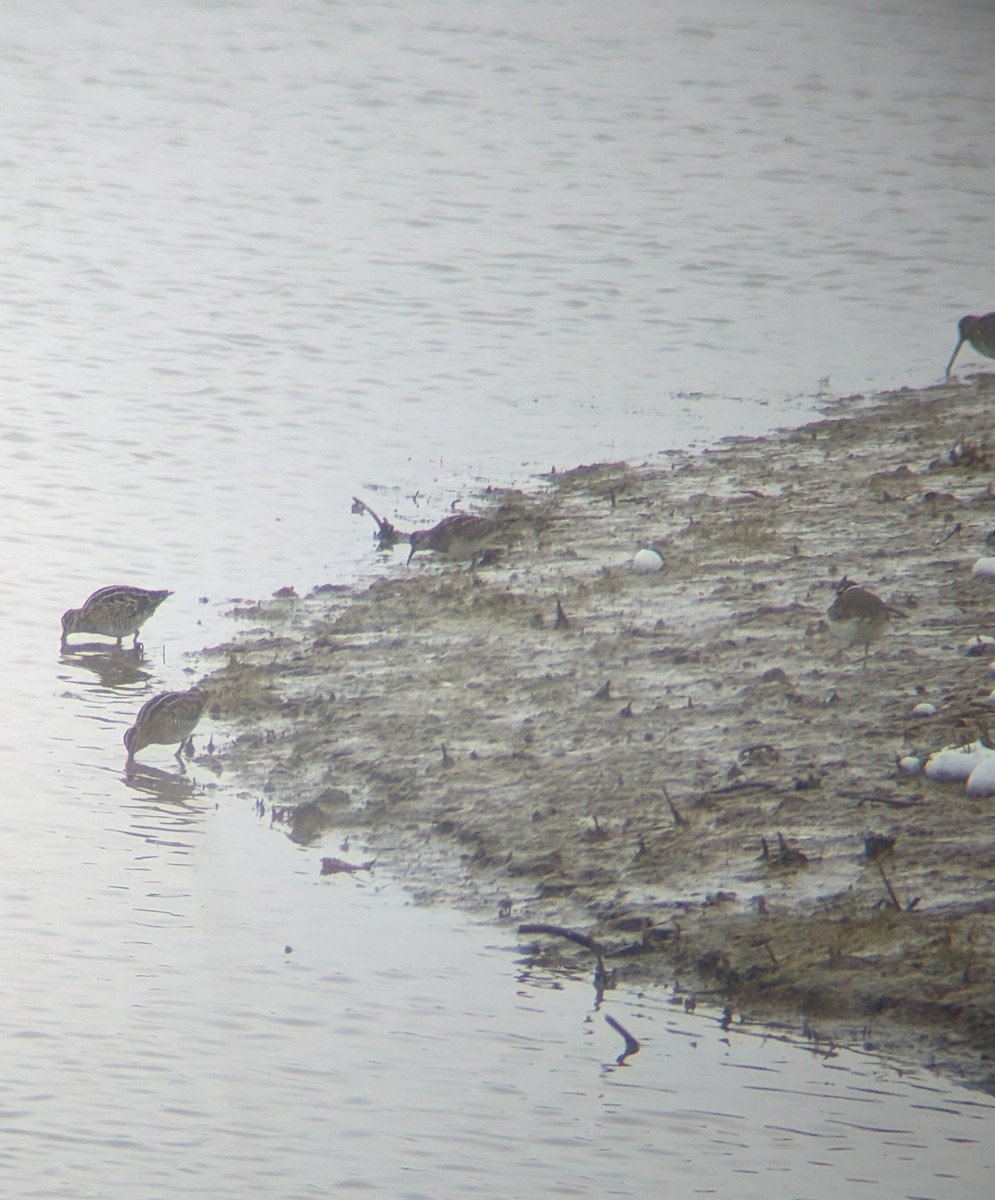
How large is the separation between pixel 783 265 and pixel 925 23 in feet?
55.3

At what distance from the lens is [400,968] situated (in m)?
6.82

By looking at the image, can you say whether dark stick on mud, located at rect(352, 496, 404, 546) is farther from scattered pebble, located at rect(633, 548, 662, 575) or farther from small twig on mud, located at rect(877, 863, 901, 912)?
small twig on mud, located at rect(877, 863, 901, 912)

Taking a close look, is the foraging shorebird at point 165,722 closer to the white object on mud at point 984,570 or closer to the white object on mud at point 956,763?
the white object on mud at point 956,763

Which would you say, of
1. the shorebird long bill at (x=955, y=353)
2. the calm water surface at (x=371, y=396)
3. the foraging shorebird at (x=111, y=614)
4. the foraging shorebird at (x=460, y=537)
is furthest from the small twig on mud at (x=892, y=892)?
the shorebird long bill at (x=955, y=353)

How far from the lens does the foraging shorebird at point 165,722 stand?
8.71m

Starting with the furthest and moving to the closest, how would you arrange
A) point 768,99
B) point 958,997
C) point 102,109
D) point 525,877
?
point 768,99, point 102,109, point 525,877, point 958,997

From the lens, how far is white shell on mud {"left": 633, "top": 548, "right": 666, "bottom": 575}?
10086 mm

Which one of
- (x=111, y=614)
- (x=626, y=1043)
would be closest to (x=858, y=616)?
(x=626, y=1043)

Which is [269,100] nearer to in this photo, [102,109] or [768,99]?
[102,109]

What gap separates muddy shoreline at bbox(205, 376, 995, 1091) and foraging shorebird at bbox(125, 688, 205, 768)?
0.25m

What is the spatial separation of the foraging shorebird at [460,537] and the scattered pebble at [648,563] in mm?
1039

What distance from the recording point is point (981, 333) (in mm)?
14227

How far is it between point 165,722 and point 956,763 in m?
3.52

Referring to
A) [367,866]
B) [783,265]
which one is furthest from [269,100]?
[367,866]
